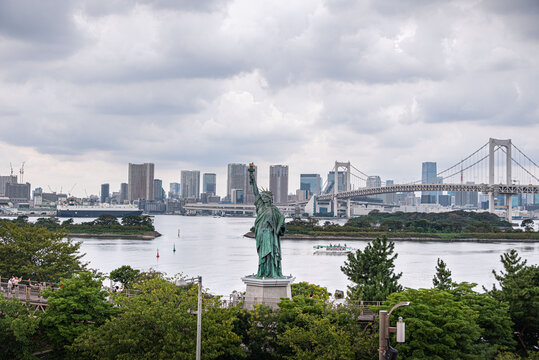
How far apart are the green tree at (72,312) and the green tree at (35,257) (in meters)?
6.23

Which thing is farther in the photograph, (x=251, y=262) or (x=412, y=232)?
(x=412, y=232)

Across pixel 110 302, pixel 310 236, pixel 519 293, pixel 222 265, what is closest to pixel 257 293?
pixel 110 302

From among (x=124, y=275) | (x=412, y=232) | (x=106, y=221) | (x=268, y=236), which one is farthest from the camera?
(x=106, y=221)

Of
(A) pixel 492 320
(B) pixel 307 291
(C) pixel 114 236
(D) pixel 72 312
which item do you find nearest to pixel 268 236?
(B) pixel 307 291

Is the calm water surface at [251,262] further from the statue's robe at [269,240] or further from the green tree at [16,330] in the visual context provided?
the green tree at [16,330]

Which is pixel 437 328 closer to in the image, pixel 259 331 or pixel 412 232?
pixel 259 331

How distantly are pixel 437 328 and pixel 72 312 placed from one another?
8.54m

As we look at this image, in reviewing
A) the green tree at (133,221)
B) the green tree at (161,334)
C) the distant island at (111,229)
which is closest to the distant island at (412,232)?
the distant island at (111,229)

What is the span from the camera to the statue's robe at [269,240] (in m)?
14.1

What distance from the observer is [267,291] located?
14000 mm

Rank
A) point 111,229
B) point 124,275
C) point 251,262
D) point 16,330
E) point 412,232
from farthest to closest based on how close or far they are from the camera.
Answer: point 412,232 → point 111,229 → point 251,262 → point 124,275 → point 16,330

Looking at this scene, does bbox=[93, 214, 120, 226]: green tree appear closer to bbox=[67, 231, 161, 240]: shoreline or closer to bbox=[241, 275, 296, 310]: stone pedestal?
bbox=[67, 231, 161, 240]: shoreline

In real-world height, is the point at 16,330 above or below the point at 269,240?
below

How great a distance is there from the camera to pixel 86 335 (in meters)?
13.0
